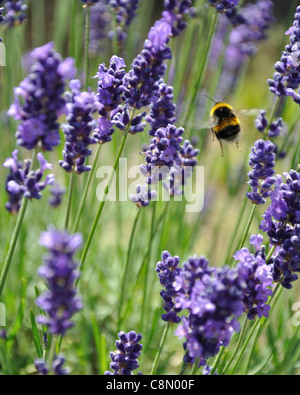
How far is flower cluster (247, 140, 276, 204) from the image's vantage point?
5.66 feet

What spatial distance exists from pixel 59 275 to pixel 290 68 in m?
1.38

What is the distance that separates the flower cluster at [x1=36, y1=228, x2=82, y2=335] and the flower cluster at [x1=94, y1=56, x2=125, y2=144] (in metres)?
0.68

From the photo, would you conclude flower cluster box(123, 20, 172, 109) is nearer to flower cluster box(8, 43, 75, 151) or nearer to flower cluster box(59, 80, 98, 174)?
flower cluster box(59, 80, 98, 174)

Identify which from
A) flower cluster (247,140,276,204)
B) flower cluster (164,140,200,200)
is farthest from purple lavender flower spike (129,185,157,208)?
flower cluster (247,140,276,204)

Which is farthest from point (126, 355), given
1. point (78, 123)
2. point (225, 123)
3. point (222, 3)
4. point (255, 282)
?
point (222, 3)

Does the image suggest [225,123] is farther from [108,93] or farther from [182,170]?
[108,93]

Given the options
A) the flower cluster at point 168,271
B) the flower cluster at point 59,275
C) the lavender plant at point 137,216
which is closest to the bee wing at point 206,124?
the lavender plant at point 137,216

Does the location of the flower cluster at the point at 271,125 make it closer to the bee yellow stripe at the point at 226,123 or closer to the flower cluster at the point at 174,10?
the bee yellow stripe at the point at 226,123

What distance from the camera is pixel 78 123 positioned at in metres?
1.43

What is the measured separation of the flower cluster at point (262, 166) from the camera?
5.66 feet

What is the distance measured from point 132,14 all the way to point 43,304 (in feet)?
6.67

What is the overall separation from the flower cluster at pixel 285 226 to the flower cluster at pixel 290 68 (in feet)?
1.36
